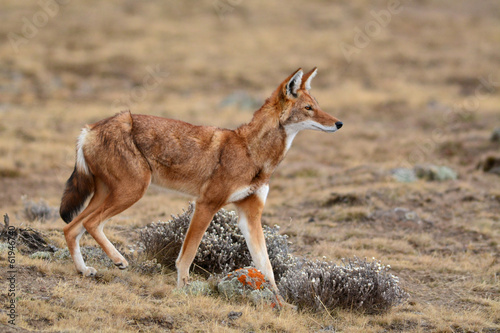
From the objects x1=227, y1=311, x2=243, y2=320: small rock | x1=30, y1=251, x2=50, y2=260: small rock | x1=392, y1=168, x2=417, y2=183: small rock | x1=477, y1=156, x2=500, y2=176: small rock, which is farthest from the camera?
x1=477, y1=156, x2=500, y2=176: small rock

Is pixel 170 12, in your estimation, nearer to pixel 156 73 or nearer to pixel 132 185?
pixel 156 73

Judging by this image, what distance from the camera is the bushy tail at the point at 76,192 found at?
6.66 m

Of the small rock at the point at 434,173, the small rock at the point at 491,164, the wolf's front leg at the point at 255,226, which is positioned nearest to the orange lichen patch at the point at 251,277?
the wolf's front leg at the point at 255,226

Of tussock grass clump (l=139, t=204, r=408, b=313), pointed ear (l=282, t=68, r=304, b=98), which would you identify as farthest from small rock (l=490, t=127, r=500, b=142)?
pointed ear (l=282, t=68, r=304, b=98)

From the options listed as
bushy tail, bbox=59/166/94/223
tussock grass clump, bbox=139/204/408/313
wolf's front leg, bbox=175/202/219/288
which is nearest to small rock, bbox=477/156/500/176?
tussock grass clump, bbox=139/204/408/313

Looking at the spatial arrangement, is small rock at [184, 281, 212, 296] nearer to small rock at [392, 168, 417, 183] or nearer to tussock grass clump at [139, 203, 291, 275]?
tussock grass clump at [139, 203, 291, 275]

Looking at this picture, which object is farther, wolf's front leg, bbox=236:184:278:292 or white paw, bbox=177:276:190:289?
wolf's front leg, bbox=236:184:278:292

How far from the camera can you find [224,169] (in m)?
6.72

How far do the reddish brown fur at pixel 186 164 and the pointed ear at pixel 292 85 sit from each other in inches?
0.6

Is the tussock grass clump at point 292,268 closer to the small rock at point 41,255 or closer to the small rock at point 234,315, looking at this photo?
the small rock at point 234,315

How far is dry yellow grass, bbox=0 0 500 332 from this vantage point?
21.1 feet

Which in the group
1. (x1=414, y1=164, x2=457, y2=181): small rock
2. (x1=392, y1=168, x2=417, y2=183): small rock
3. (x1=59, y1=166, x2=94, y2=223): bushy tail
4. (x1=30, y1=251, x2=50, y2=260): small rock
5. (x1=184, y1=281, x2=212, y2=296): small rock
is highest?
(x1=414, y1=164, x2=457, y2=181): small rock

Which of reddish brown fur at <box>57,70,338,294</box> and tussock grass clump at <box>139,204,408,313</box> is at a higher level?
reddish brown fur at <box>57,70,338,294</box>

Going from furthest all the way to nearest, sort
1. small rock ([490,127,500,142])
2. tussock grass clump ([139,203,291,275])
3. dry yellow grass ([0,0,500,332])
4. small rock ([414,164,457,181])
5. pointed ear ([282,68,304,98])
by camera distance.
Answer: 1. small rock ([490,127,500,142])
2. small rock ([414,164,457,181])
3. tussock grass clump ([139,203,291,275])
4. pointed ear ([282,68,304,98])
5. dry yellow grass ([0,0,500,332])
